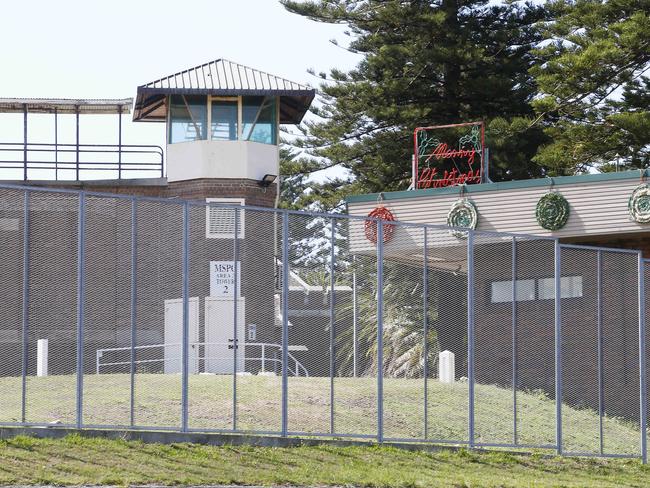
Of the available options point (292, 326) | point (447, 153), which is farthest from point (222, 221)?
point (447, 153)

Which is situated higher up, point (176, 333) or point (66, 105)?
point (66, 105)

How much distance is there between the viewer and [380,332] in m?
16.4

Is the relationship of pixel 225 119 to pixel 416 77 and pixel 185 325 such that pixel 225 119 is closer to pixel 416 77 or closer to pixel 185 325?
pixel 416 77

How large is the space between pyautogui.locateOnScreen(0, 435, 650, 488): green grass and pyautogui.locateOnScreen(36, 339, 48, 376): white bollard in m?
0.88

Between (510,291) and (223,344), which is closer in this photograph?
A: (223,344)

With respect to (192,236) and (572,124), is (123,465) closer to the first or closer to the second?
(192,236)

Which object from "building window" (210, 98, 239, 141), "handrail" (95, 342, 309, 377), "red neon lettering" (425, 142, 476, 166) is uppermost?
"building window" (210, 98, 239, 141)

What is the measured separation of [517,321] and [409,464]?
3.60 m

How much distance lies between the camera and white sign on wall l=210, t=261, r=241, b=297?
15.1 m

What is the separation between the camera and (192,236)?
1520 cm

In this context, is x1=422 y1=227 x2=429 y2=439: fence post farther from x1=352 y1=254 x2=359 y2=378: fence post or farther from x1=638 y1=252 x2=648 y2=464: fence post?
x1=638 y1=252 x2=648 y2=464: fence post

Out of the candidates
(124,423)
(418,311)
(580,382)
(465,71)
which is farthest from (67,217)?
(465,71)

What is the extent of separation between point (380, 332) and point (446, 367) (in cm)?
126

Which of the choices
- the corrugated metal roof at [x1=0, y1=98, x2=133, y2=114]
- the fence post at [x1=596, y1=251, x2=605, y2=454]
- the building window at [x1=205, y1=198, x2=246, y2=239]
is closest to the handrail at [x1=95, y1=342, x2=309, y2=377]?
the building window at [x1=205, y1=198, x2=246, y2=239]
